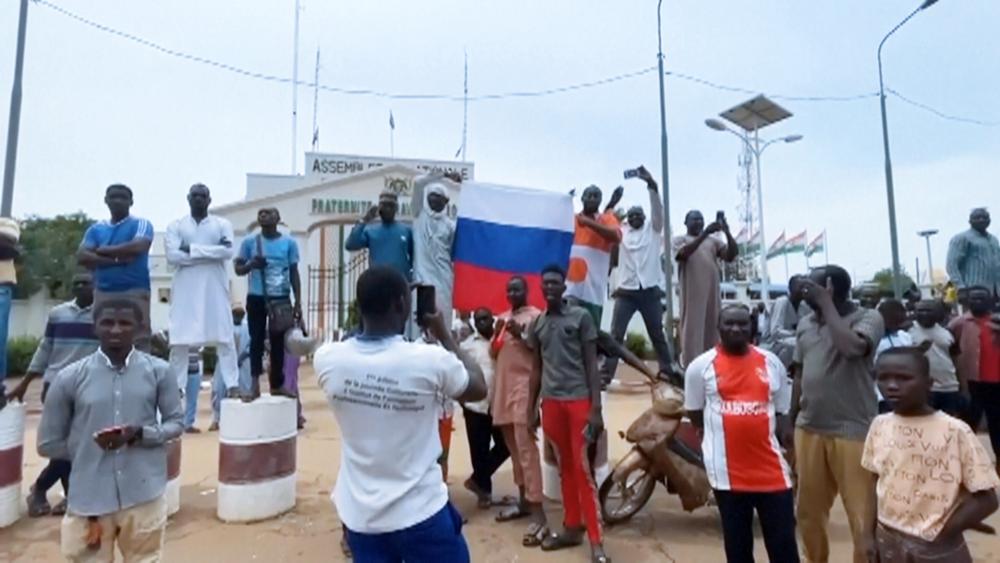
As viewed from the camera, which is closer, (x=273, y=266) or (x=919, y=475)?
(x=919, y=475)

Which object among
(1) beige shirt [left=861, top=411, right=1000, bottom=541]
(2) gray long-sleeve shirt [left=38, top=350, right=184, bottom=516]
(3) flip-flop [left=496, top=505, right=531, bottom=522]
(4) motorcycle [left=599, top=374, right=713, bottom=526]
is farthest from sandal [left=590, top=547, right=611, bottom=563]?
(2) gray long-sleeve shirt [left=38, top=350, right=184, bottom=516]

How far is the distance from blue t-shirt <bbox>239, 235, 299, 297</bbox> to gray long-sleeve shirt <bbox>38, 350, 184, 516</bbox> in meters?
2.51

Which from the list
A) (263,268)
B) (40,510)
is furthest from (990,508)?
(40,510)

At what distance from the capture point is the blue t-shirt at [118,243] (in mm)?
5316

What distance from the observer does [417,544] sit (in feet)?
8.24

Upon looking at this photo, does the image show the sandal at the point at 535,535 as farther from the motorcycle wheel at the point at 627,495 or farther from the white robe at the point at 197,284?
the white robe at the point at 197,284

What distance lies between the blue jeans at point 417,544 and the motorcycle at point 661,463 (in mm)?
3035

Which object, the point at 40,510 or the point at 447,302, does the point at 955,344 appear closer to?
the point at 447,302

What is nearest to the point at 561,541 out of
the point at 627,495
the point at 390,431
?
the point at 627,495

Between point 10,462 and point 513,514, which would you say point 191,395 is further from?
point 513,514

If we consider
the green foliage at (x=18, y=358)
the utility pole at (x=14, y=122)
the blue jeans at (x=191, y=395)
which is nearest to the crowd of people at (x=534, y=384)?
the blue jeans at (x=191, y=395)

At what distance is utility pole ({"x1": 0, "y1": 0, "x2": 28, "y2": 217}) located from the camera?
10.1 meters

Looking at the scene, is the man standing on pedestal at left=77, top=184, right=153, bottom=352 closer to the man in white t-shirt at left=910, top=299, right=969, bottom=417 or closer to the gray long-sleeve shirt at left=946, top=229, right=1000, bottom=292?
the man in white t-shirt at left=910, top=299, right=969, bottom=417

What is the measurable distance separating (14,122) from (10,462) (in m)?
6.93
